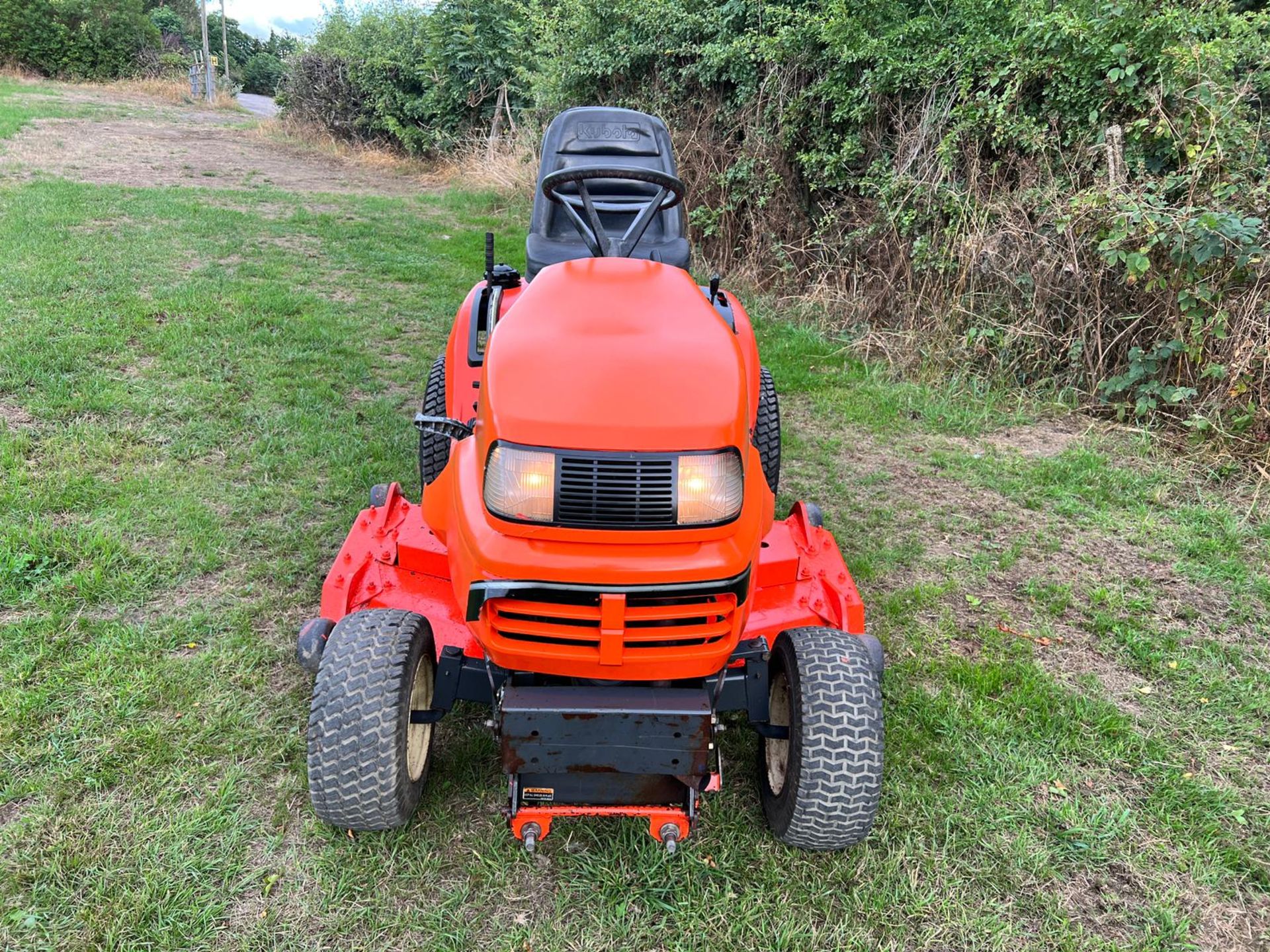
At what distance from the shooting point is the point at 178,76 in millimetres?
25422

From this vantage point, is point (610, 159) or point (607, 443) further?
point (610, 159)

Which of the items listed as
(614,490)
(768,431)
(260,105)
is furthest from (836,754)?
(260,105)

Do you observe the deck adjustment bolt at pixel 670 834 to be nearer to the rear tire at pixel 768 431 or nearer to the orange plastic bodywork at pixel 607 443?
the orange plastic bodywork at pixel 607 443

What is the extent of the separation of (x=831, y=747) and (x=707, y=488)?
74 cm

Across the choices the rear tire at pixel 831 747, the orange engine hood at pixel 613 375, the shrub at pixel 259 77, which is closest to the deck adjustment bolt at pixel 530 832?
the rear tire at pixel 831 747

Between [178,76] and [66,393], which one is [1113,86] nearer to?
[66,393]

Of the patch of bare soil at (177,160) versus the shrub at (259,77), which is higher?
the shrub at (259,77)

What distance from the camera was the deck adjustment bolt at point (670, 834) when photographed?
193 cm

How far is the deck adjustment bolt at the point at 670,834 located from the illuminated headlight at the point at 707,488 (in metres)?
0.78

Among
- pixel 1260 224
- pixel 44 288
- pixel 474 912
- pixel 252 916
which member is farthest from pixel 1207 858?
pixel 44 288

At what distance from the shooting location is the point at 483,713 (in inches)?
99.7

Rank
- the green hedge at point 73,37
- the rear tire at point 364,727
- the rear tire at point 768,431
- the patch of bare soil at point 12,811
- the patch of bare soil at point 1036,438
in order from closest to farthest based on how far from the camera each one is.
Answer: the rear tire at point 364,727 < the patch of bare soil at point 12,811 < the rear tire at point 768,431 < the patch of bare soil at point 1036,438 < the green hedge at point 73,37

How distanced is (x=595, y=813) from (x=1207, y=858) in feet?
5.42

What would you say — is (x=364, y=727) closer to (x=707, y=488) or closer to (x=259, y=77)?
(x=707, y=488)
